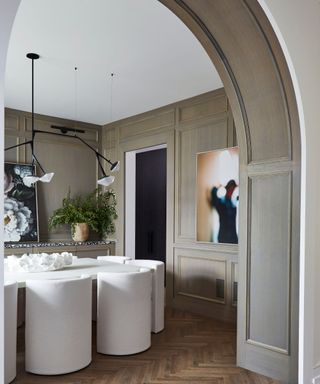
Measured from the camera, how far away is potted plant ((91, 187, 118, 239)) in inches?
246

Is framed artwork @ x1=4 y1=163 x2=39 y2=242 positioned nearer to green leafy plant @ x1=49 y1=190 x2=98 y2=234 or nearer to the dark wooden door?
green leafy plant @ x1=49 y1=190 x2=98 y2=234

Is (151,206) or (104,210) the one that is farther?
(151,206)

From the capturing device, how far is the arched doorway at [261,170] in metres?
2.60

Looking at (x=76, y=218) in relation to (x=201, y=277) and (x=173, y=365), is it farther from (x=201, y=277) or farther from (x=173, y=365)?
(x=173, y=365)

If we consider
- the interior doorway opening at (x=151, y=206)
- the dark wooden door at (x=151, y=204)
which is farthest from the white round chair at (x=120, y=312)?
the dark wooden door at (x=151, y=204)

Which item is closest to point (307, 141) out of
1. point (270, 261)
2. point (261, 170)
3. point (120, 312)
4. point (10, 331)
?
point (261, 170)

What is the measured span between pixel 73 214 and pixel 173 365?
330cm

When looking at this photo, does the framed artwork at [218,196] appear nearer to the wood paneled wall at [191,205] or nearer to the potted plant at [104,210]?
the wood paneled wall at [191,205]

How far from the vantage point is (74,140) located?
20.6 feet

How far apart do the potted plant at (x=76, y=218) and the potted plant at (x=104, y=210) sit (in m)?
0.14

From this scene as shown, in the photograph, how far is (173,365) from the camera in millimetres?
3133

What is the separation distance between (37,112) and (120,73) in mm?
2182

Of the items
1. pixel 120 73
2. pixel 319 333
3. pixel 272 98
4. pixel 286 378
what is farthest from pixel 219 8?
pixel 286 378

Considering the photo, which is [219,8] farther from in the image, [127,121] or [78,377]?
[127,121]
